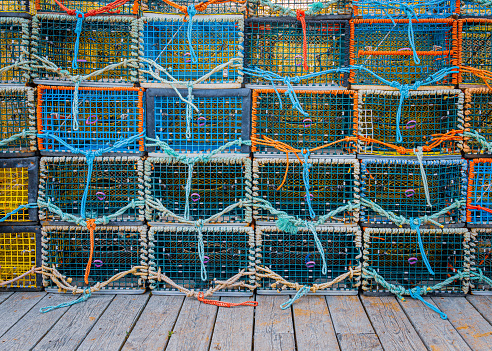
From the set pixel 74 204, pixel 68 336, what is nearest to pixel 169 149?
pixel 74 204

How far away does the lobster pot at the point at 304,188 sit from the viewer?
2.02m

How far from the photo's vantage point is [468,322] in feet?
5.90

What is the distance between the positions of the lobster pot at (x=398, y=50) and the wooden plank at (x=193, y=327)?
4.86 feet

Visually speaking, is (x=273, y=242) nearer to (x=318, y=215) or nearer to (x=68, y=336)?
(x=318, y=215)

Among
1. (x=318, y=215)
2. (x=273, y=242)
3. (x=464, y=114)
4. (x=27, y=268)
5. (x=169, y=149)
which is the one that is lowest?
(x=27, y=268)

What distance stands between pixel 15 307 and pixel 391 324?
1942 millimetres

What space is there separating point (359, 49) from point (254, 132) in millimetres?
757

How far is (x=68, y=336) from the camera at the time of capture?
66.3 inches

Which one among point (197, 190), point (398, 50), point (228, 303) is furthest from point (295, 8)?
point (228, 303)

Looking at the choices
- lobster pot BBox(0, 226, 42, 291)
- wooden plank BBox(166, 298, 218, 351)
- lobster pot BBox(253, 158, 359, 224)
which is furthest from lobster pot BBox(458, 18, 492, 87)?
lobster pot BBox(0, 226, 42, 291)

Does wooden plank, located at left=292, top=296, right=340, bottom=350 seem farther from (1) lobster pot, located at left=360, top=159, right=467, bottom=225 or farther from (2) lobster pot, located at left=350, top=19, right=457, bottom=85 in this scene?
(2) lobster pot, located at left=350, top=19, right=457, bottom=85

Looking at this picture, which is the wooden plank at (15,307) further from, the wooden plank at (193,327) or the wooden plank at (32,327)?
the wooden plank at (193,327)

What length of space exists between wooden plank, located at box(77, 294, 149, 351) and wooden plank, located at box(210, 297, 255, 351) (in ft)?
1.39

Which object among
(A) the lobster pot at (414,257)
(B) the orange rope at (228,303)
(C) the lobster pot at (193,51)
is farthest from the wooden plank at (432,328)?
(C) the lobster pot at (193,51)
